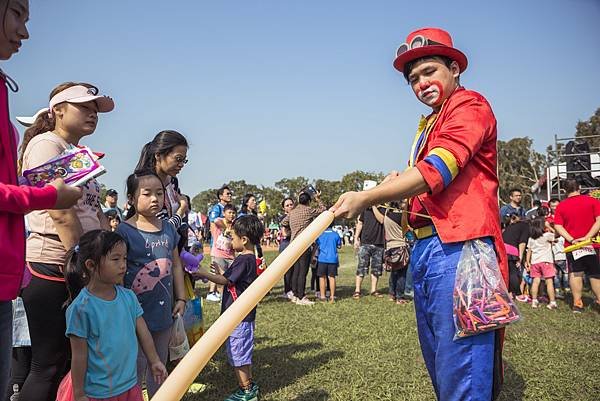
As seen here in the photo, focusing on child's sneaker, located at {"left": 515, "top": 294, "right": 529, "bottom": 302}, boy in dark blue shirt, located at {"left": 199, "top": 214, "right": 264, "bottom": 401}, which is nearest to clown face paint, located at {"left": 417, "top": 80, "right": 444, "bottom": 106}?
boy in dark blue shirt, located at {"left": 199, "top": 214, "right": 264, "bottom": 401}

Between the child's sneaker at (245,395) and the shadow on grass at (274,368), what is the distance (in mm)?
184

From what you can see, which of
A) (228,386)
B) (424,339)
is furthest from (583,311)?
(424,339)

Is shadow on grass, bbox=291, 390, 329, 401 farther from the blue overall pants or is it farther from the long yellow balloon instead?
the long yellow balloon

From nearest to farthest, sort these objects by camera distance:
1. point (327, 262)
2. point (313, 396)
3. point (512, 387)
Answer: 1. point (313, 396)
2. point (512, 387)
3. point (327, 262)

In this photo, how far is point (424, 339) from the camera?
7.61 ft

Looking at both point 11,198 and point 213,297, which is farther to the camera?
point 213,297

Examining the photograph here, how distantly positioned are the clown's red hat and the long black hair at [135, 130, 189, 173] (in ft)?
5.92

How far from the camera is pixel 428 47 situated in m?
2.26

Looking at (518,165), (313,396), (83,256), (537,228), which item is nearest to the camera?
(83,256)

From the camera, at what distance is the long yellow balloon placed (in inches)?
57.2

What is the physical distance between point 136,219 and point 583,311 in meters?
7.44

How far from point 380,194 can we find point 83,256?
1.60m

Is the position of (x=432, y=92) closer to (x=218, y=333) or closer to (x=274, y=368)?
(x=218, y=333)

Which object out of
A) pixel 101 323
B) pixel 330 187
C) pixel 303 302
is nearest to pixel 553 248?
pixel 303 302
